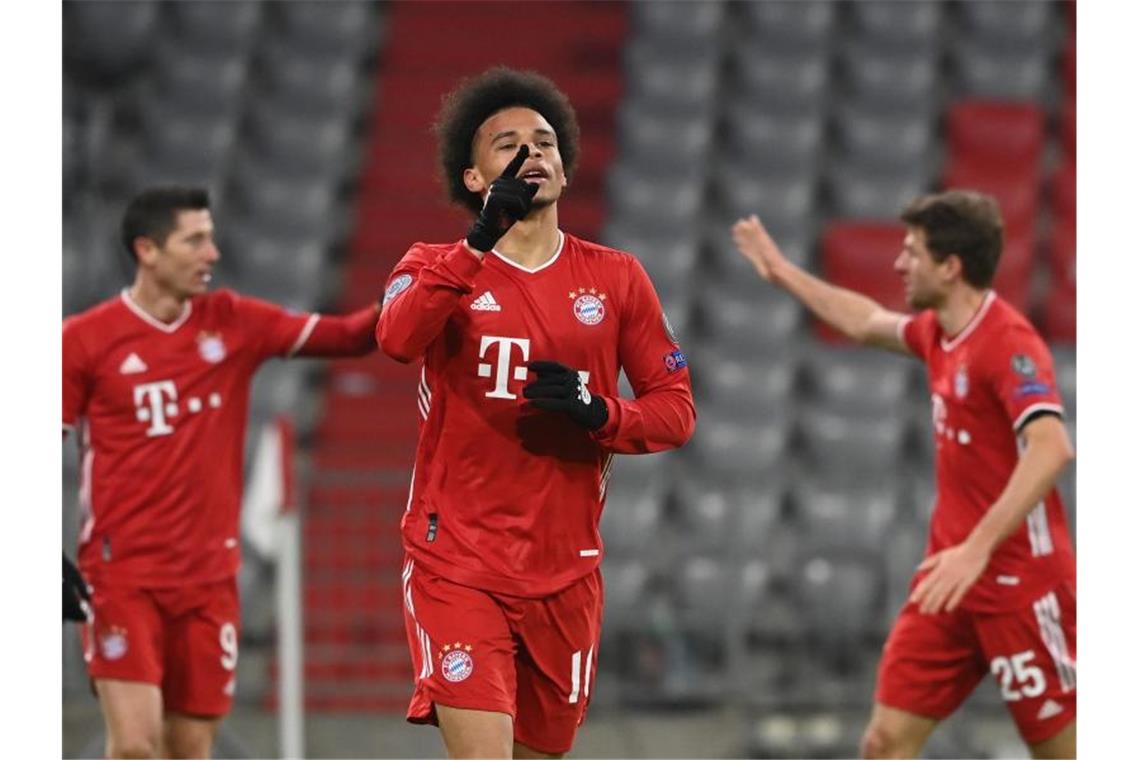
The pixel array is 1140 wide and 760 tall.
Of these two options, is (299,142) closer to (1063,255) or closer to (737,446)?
(737,446)

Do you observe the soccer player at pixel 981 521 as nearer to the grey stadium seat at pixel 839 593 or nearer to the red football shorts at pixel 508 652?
the red football shorts at pixel 508 652

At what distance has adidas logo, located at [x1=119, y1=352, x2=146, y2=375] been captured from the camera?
18.9 feet

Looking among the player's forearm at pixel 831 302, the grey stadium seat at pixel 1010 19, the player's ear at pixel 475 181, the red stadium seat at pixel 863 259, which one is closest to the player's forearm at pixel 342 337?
the player's ear at pixel 475 181

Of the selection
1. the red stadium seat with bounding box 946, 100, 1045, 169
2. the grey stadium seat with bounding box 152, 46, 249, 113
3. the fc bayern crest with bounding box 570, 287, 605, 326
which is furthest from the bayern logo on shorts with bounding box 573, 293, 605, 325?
the grey stadium seat with bounding box 152, 46, 249, 113

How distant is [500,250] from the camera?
14.5 ft

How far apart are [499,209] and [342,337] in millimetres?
1843

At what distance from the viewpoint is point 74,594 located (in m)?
5.32

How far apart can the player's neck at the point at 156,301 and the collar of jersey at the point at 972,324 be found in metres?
2.55

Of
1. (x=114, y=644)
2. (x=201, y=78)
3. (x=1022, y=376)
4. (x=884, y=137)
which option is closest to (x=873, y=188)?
(x=884, y=137)

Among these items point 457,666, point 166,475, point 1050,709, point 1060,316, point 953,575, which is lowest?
point 1050,709

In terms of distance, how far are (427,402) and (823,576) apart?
17.0 ft


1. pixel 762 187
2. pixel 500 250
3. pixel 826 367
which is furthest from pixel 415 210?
pixel 500 250

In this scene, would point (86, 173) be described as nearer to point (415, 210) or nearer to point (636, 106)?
point (415, 210)

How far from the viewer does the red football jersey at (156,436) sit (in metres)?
5.74
